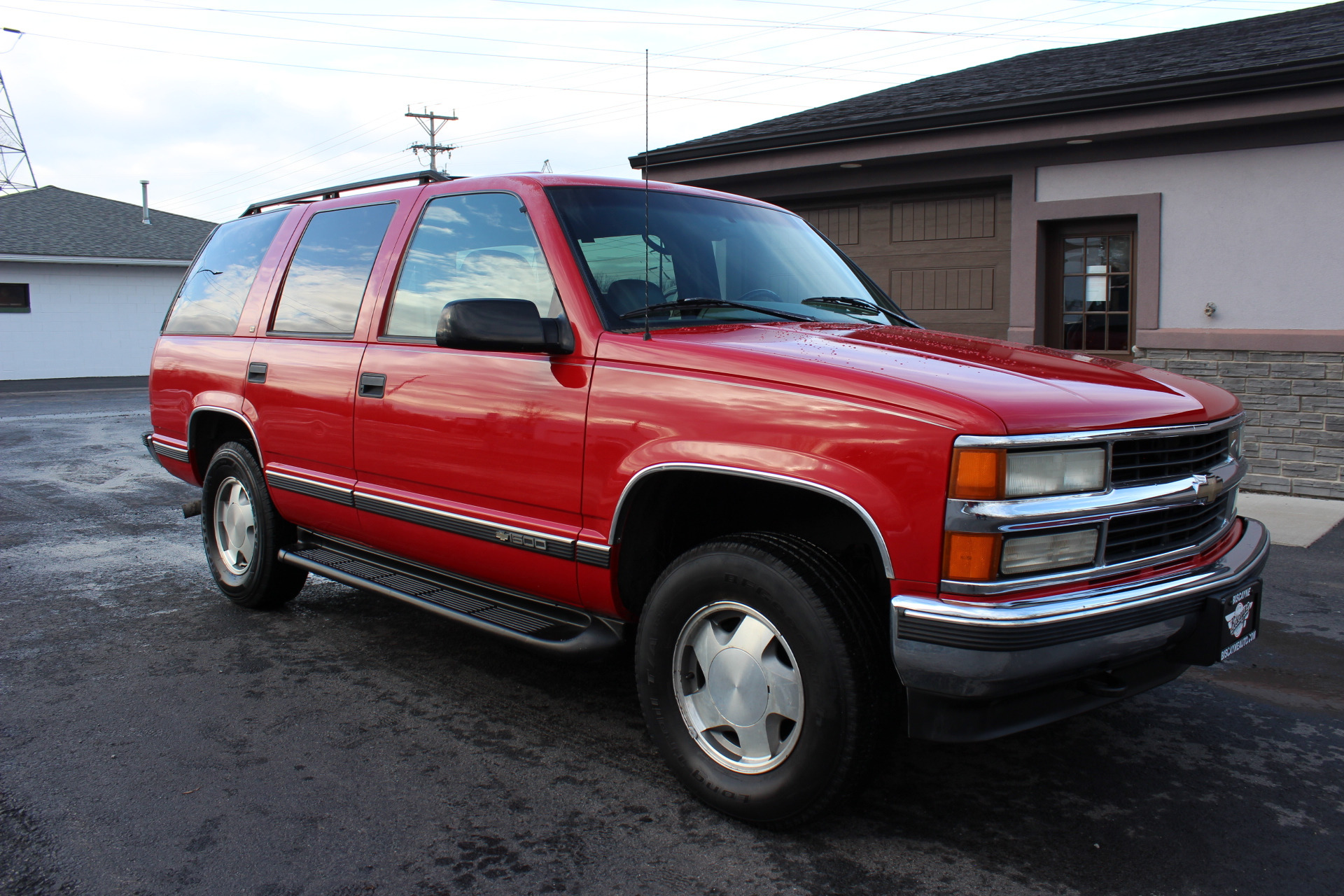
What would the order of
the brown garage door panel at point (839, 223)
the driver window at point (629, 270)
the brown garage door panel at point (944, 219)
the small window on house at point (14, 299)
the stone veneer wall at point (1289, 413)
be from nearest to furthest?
1. the driver window at point (629, 270)
2. the stone veneer wall at point (1289, 413)
3. the brown garage door panel at point (944, 219)
4. the brown garage door panel at point (839, 223)
5. the small window on house at point (14, 299)

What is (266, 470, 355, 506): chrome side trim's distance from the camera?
14.1ft

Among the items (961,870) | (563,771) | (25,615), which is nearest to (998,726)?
(961,870)

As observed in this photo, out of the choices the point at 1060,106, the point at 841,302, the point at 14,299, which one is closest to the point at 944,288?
the point at 1060,106

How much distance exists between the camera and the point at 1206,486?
2.97m

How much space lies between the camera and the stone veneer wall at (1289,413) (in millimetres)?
8508

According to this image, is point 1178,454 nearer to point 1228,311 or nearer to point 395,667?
point 395,667

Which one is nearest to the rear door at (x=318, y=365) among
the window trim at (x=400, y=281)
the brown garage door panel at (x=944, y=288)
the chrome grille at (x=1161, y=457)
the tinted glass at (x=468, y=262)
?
the window trim at (x=400, y=281)

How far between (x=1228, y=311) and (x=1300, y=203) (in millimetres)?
1018

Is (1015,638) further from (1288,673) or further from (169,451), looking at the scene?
(169,451)

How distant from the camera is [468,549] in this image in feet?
12.4

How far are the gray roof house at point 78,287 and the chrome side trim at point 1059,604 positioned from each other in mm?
29901

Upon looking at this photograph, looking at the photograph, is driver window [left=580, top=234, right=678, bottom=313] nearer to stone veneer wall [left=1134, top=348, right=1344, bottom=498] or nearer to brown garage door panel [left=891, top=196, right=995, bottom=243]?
stone veneer wall [left=1134, top=348, right=1344, bottom=498]

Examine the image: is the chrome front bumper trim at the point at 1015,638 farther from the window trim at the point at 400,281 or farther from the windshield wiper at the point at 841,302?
the window trim at the point at 400,281

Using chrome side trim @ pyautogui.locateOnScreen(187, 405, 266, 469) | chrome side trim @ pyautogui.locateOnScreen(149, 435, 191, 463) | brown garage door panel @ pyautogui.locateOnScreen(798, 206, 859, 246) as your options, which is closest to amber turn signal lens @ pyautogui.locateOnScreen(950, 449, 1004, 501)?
chrome side trim @ pyautogui.locateOnScreen(187, 405, 266, 469)
